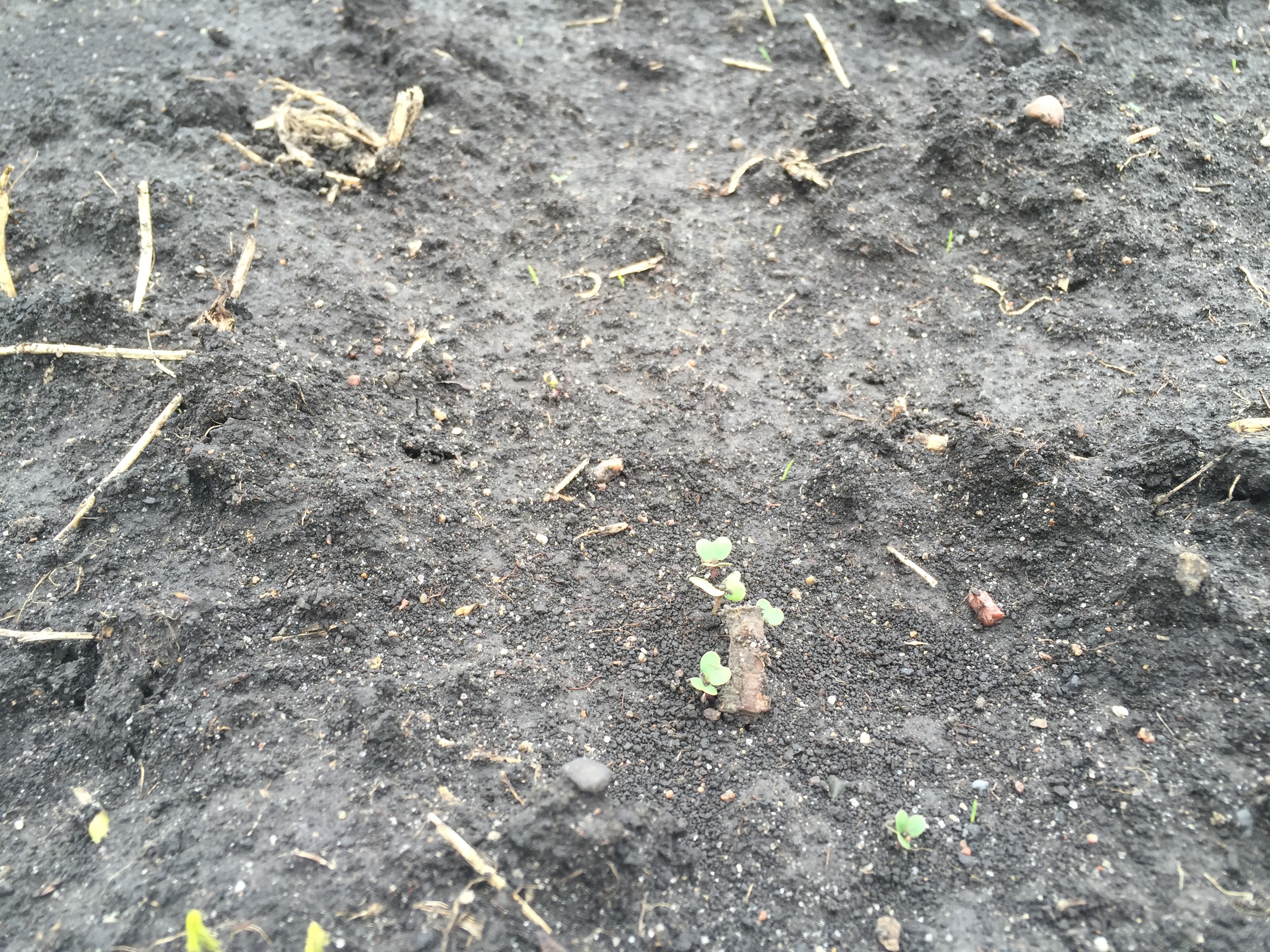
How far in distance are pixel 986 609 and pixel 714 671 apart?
79cm

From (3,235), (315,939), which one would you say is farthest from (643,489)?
(3,235)

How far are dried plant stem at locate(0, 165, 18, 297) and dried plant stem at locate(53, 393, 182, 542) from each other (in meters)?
0.90

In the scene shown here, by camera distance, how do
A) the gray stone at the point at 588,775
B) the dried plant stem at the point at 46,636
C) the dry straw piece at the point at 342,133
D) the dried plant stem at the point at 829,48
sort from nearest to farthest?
the gray stone at the point at 588,775, the dried plant stem at the point at 46,636, the dry straw piece at the point at 342,133, the dried plant stem at the point at 829,48

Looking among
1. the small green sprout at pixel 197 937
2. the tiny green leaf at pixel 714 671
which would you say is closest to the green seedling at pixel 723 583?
the tiny green leaf at pixel 714 671

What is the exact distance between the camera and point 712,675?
2.13m

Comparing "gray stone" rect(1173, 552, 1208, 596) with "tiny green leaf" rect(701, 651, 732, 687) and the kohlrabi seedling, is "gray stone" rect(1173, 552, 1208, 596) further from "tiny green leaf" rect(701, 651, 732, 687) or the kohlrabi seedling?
"tiny green leaf" rect(701, 651, 732, 687)

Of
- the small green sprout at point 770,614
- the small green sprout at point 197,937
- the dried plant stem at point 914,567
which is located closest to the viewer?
the small green sprout at point 197,937

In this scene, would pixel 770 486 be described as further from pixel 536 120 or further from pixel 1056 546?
pixel 536 120

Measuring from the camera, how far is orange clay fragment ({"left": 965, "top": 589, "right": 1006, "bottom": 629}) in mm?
2268

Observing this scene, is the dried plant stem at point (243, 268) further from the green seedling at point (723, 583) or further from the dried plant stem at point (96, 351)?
the green seedling at point (723, 583)

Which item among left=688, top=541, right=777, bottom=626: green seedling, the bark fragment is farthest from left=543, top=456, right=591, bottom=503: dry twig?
the bark fragment

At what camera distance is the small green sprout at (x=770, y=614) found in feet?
7.37

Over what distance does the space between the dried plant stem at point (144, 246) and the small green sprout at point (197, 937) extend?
2053mm

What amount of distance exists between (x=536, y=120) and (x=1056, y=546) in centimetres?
284
